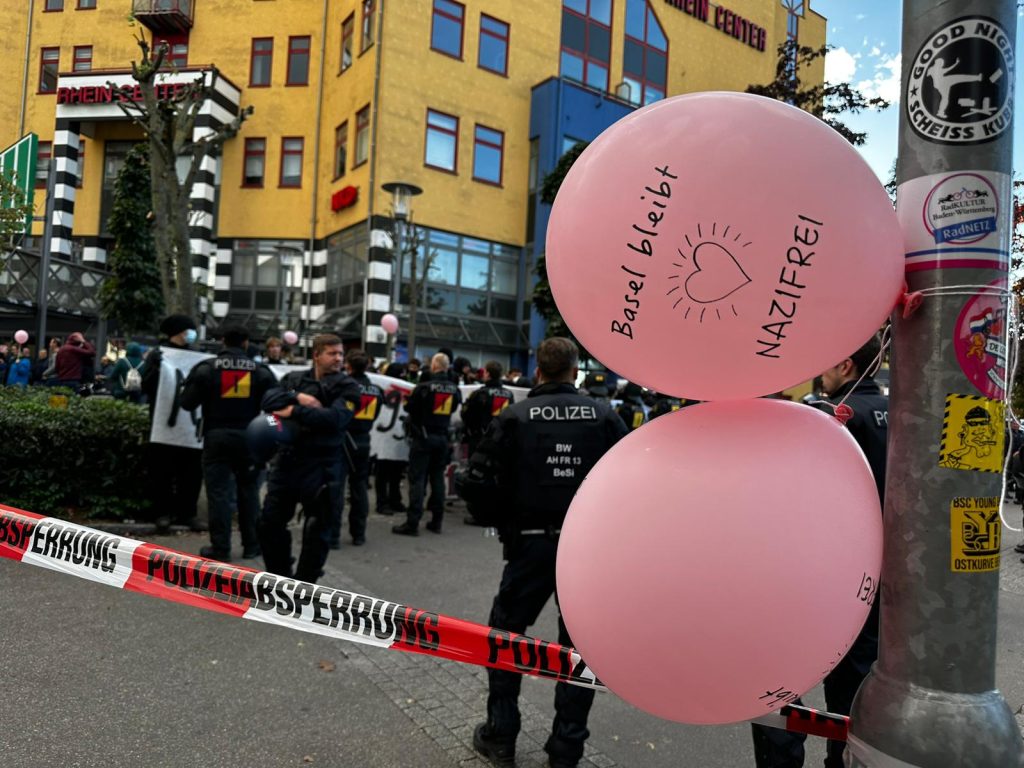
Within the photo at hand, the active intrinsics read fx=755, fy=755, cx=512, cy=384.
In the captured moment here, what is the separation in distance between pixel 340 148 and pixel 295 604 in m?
24.7

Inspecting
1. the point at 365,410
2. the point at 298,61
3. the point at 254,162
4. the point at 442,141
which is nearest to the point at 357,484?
the point at 365,410

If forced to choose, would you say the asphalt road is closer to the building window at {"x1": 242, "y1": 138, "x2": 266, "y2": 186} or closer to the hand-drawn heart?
the hand-drawn heart

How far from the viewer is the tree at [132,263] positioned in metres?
24.8

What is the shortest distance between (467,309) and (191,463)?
59.3 ft

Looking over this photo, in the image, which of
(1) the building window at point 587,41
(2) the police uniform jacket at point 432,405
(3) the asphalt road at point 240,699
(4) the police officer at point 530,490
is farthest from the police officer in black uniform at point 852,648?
(1) the building window at point 587,41

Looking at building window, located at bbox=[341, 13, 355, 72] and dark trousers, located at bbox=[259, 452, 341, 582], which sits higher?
building window, located at bbox=[341, 13, 355, 72]

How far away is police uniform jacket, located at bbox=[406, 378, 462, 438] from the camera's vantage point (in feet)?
27.2

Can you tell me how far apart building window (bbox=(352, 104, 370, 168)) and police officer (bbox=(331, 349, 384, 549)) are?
1719cm

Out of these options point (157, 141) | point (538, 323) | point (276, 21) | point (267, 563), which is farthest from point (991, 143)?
point (276, 21)

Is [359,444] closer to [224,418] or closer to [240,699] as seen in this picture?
[224,418]

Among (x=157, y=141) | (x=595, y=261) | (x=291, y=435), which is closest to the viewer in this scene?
(x=595, y=261)

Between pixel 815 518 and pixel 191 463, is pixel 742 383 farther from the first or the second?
pixel 191 463

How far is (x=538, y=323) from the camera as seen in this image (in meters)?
24.8

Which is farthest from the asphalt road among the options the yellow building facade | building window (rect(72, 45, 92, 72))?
building window (rect(72, 45, 92, 72))
